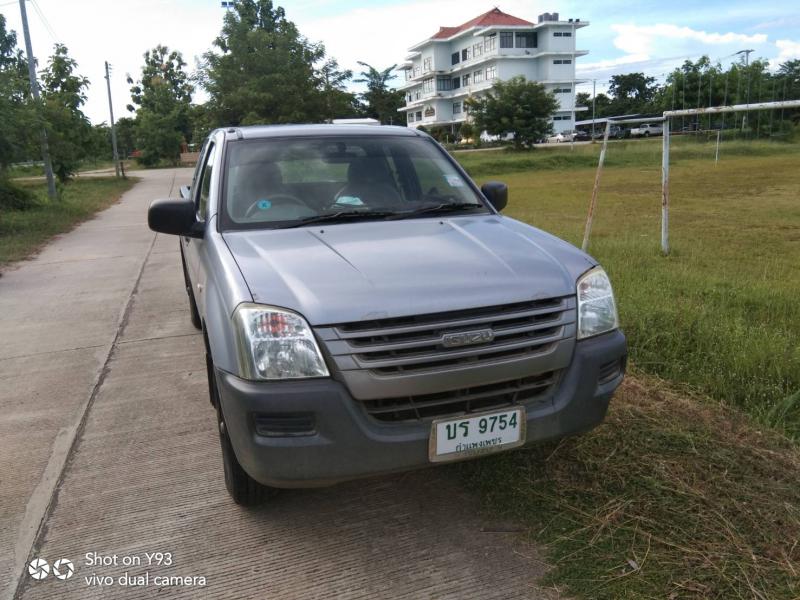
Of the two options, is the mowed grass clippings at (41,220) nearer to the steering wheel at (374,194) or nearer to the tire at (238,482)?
the steering wheel at (374,194)

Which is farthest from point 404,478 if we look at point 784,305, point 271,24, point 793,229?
point 271,24

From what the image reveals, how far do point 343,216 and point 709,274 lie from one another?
5127mm

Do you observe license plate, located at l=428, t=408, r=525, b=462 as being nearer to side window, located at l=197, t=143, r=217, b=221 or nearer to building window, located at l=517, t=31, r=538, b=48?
side window, located at l=197, t=143, r=217, b=221

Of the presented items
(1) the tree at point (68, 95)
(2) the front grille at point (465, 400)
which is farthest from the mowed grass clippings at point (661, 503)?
(1) the tree at point (68, 95)

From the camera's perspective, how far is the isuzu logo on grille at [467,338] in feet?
7.57

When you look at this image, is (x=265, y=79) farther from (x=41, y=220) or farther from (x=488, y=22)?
(x=488, y=22)

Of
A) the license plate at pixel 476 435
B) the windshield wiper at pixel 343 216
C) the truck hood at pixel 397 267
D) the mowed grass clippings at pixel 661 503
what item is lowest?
the mowed grass clippings at pixel 661 503

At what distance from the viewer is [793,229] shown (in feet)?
36.1

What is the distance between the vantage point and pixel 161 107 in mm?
55312

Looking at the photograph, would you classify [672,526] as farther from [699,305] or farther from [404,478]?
[699,305]

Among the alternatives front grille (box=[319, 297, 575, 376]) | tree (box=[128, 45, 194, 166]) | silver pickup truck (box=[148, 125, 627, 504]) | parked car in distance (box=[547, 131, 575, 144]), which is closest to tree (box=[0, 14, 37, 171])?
silver pickup truck (box=[148, 125, 627, 504])

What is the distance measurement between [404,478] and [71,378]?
2796mm

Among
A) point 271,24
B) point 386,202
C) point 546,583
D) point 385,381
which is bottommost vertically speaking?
point 546,583

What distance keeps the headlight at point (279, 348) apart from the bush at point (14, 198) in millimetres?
15008
